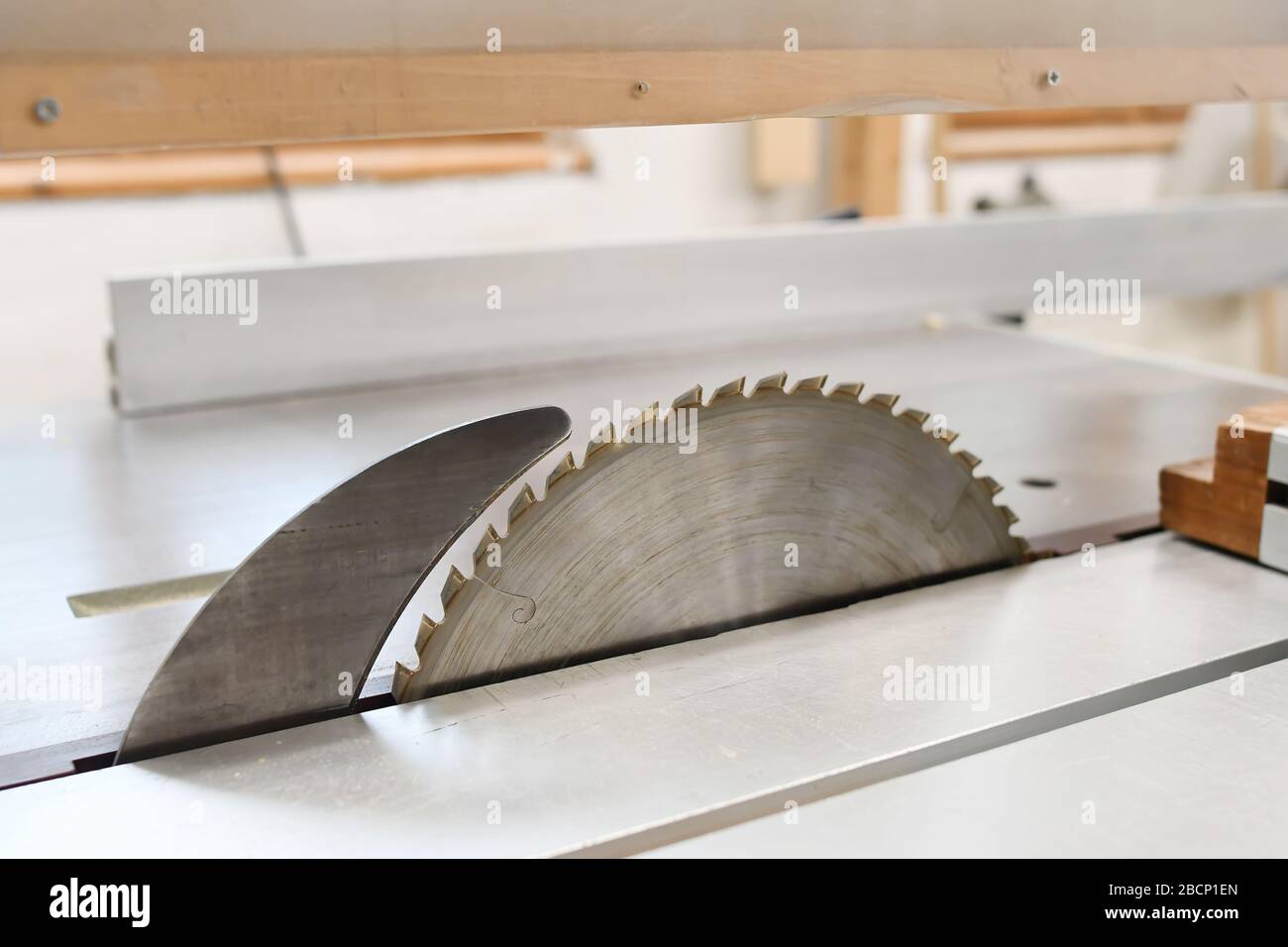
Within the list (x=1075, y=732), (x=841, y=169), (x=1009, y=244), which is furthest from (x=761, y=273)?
(x=841, y=169)

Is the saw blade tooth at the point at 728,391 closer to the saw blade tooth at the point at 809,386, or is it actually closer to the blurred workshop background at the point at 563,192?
the saw blade tooth at the point at 809,386

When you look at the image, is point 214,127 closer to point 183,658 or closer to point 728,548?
point 183,658

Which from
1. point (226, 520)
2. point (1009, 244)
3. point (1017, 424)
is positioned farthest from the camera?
point (1009, 244)

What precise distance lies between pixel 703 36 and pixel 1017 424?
92 cm

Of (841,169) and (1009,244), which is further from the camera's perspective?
(841,169)

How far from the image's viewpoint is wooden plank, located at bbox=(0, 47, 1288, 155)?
0.66 meters

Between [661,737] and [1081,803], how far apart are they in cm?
26

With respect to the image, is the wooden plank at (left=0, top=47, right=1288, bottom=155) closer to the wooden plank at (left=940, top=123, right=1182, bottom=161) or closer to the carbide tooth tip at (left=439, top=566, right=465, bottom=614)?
the carbide tooth tip at (left=439, top=566, right=465, bottom=614)

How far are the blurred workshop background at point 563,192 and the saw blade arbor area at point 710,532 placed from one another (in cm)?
222

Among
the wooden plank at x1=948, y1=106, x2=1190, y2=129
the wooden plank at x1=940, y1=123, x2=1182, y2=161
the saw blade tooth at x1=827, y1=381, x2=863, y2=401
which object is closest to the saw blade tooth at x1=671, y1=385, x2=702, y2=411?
the saw blade tooth at x1=827, y1=381, x2=863, y2=401

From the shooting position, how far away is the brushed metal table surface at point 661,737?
26.6 inches

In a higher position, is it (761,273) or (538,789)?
(761,273)

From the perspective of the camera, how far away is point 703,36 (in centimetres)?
84
